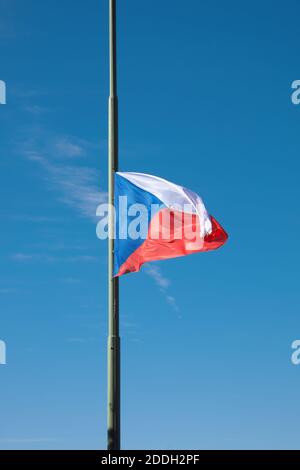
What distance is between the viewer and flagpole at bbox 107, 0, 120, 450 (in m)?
17.0

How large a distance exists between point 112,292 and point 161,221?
2.72 m

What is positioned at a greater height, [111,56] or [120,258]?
[111,56]

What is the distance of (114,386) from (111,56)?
736cm

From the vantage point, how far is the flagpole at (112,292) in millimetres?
16984

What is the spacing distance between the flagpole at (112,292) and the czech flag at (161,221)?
0.99ft

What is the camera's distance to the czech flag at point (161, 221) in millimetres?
19062

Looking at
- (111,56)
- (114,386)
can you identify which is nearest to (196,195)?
(111,56)

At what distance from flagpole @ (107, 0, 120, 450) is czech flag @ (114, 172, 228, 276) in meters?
0.30

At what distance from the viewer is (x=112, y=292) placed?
18.0m

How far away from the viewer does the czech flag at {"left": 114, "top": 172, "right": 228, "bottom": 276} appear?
19.1 m

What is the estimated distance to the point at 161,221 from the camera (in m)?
20.1
